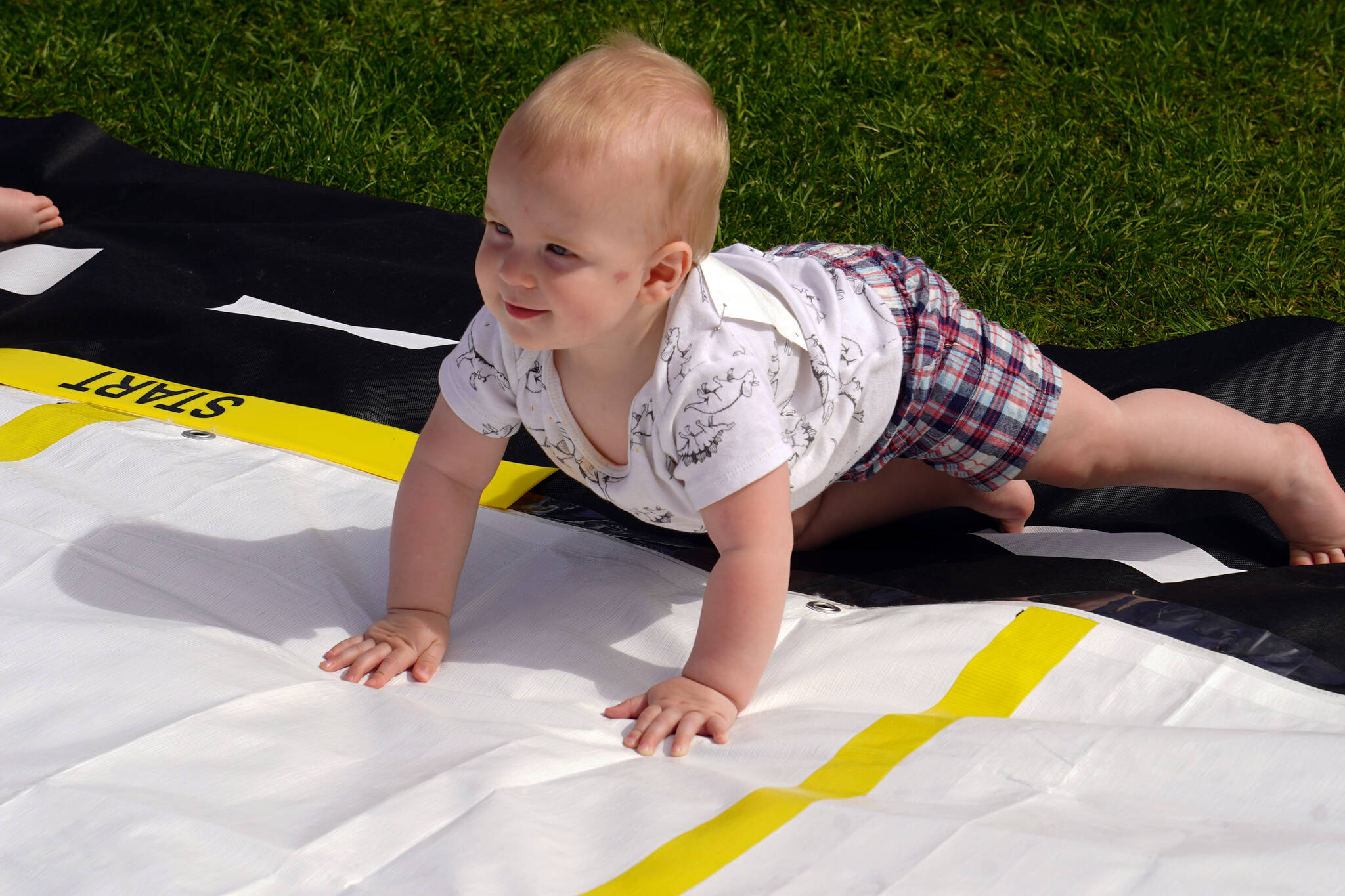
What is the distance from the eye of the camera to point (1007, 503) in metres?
1.81

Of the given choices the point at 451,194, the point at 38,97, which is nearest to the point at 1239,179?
the point at 451,194

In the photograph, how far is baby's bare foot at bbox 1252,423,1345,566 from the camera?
5.59ft

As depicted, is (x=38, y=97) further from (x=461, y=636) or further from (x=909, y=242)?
(x=461, y=636)

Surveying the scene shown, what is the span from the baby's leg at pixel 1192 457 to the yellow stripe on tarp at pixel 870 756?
1.24ft

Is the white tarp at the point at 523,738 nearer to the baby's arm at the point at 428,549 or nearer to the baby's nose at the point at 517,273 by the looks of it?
the baby's arm at the point at 428,549

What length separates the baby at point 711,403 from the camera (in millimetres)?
1234

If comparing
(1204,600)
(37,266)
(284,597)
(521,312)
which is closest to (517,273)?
(521,312)

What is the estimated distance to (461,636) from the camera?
148 cm

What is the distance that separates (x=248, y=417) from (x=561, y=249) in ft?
→ 2.84

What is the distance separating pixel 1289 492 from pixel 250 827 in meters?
1.43

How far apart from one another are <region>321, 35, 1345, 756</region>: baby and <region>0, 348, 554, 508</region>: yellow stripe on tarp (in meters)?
0.33

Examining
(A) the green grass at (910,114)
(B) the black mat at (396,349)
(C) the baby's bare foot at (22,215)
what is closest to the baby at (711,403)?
(B) the black mat at (396,349)

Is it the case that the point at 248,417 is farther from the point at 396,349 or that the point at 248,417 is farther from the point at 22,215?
the point at 22,215

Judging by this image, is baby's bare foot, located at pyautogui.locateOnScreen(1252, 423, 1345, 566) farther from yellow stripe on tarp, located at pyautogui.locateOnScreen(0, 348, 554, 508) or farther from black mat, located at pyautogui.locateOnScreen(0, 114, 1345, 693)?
yellow stripe on tarp, located at pyautogui.locateOnScreen(0, 348, 554, 508)
